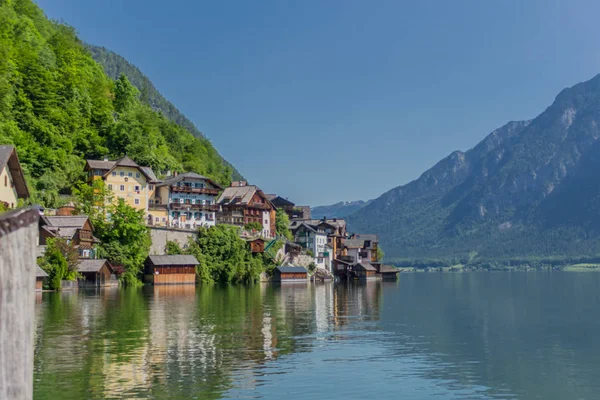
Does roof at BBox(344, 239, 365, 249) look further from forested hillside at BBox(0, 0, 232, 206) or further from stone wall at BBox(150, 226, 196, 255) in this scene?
stone wall at BBox(150, 226, 196, 255)

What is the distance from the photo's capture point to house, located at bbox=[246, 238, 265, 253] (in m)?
114

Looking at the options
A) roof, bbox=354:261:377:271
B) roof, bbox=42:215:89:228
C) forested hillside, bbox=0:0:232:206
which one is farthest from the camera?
roof, bbox=354:261:377:271

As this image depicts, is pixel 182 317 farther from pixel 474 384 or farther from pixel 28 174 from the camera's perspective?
pixel 28 174

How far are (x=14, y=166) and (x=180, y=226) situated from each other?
180 feet

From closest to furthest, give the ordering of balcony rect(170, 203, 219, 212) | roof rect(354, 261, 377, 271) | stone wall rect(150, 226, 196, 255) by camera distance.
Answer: stone wall rect(150, 226, 196, 255)
balcony rect(170, 203, 219, 212)
roof rect(354, 261, 377, 271)

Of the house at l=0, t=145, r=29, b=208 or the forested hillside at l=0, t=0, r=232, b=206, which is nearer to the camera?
the house at l=0, t=145, r=29, b=208

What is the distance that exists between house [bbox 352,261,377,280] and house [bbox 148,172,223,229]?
4041 cm

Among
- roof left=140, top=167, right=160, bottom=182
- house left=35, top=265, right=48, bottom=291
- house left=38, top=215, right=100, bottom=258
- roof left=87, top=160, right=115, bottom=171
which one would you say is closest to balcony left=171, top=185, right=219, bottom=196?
roof left=140, top=167, right=160, bottom=182

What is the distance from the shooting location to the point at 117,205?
99.6 m

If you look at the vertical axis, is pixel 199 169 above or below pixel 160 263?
above

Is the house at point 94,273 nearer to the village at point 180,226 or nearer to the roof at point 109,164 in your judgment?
the village at point 180,226

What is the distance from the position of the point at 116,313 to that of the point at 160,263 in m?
46.6

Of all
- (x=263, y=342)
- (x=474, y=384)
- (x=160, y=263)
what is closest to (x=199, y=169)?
(x=160, y=263)

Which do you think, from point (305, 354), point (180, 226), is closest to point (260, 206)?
point (180, 226)
